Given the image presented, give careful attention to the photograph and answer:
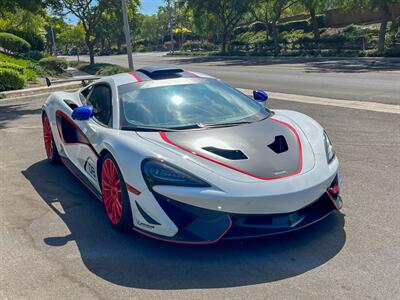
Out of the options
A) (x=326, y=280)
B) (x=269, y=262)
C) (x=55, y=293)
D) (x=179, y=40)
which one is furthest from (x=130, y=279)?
(x=179, y=40)

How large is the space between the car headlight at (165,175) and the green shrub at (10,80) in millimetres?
14578

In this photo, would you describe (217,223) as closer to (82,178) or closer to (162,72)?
(82,178)

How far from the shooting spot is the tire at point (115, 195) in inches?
140

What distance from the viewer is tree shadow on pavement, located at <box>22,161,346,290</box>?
304 centimetres

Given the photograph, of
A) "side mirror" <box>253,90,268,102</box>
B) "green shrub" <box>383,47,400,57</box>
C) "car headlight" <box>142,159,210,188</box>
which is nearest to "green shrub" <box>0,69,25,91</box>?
"side mirror" <box>253,90,268,102</box>

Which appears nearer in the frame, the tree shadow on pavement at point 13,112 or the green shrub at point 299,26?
the tree shadow on pavement at point 13,112

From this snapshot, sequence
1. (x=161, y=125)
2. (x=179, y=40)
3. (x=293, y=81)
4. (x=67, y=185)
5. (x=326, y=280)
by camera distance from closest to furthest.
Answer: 1. (x=326, y=280)
2. (x=161, y=125)
3. (x=67, y=185)
4. (x=293, y=81)
5. (x=179, y=40)

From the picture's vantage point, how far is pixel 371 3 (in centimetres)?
2439

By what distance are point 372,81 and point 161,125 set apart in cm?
1226

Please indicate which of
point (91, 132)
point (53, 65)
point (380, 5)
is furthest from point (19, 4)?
point (380, 5)

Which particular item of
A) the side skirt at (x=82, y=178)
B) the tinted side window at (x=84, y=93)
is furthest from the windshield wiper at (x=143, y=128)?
the tinted side window at (x=84, y=93)

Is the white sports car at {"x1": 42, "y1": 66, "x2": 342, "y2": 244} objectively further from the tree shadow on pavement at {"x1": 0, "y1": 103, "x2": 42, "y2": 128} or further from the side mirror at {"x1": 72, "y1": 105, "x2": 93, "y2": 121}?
the tree shadow on pavement at {"x1": 0, "y1": 103, "x2": 42, "y2": 128}

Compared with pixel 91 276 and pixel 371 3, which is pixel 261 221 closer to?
pixel 91 276

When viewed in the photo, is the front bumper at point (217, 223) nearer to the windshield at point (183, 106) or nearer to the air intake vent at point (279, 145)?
the air intake vent at point (279, 145)
